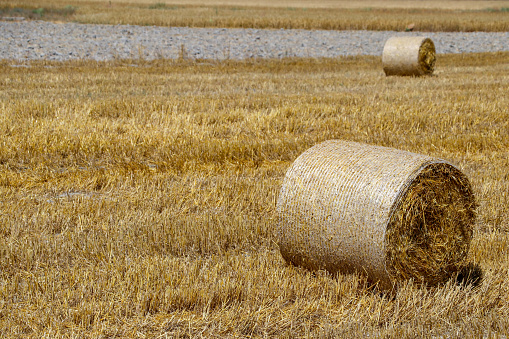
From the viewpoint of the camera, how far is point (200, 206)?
6328mm

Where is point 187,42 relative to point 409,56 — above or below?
below

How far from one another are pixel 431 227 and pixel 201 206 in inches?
105

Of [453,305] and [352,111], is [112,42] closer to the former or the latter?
[352,111]

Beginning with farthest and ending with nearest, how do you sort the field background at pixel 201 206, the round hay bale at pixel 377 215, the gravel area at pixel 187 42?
the gravel area at pixel 187 42 < the round hay bale at pixel 377 215 < the field background at pixel 201 206

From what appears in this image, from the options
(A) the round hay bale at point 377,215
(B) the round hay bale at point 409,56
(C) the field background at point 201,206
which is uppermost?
(B) the round hay bale at point 409,56

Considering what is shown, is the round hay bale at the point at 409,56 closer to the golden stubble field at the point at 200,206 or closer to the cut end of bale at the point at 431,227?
the golden stubble field at the point at 200,206

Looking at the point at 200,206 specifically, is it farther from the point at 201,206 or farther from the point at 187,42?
the point at 187,42

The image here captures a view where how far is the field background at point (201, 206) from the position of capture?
394 centimetres

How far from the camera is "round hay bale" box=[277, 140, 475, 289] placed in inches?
165

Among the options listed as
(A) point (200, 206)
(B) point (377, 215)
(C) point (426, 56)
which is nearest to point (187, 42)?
(C) point (426, 56)

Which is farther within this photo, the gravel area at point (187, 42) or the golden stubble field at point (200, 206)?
the gravel area at point (187, 42)

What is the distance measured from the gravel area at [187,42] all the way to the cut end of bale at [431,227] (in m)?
17.2

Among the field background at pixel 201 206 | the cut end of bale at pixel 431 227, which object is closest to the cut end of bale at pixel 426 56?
the field background at pixel 201 206

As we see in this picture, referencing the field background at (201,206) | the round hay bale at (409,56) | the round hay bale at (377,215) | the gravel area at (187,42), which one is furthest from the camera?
the gravel area at (187,42)
